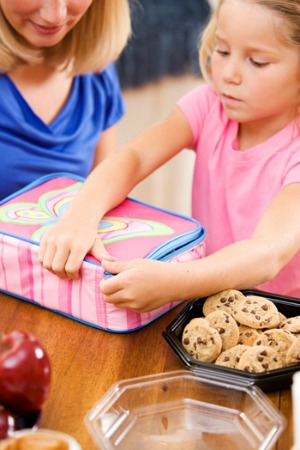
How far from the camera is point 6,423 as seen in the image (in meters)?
0.81

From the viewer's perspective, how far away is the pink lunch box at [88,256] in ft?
3.62

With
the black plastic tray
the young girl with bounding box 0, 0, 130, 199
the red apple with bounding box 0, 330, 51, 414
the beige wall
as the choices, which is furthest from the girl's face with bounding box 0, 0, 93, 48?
the beige wall

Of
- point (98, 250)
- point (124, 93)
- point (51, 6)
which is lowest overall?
point (124, 93)

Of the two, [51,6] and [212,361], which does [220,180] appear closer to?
[51,6]

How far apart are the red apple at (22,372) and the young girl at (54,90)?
84 centimetres

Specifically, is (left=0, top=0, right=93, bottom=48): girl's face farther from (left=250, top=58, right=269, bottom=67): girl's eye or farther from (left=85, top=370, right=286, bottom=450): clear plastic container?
(left=85, top=370, right=286, bottom=450): clear plastic container

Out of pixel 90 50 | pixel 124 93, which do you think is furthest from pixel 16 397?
pixel 124 93

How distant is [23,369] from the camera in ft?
2.68

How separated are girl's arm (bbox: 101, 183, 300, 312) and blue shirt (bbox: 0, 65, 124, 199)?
63 cm

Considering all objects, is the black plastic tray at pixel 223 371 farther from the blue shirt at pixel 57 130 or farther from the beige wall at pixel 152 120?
the beige wall at pixel 152 120

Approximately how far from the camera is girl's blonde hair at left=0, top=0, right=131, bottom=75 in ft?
5.37

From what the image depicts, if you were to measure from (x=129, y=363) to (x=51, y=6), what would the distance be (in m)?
0.73

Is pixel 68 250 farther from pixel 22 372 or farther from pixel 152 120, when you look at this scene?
pixel 152 120

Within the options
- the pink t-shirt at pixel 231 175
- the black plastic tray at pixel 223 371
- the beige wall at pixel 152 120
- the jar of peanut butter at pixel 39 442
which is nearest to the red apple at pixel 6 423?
the jar of peanut butter at pixel 39 442
